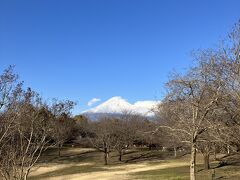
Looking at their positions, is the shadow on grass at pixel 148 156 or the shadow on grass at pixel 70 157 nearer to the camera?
the shadow on grass at pixel 148 156

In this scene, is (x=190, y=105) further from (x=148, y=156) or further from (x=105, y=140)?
(x=148, y=156)

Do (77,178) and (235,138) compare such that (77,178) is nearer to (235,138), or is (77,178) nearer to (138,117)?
(235,138)

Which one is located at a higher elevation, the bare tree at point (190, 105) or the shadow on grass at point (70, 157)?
the bare tree at point (190, 105)

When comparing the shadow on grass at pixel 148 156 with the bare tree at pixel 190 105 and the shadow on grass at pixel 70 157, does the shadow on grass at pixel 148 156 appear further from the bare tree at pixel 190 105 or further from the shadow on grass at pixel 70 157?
the bare tree at pixel 190 105

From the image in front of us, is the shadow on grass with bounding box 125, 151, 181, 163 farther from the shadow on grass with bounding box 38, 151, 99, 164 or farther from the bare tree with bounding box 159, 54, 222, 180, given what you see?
the bare tree with bounding box 159, 54, 222, 180

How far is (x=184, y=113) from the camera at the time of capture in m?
29.9

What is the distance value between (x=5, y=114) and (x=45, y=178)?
36.2 m

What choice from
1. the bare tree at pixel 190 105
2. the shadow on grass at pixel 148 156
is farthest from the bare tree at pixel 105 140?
the bare tree at pixel 190 105

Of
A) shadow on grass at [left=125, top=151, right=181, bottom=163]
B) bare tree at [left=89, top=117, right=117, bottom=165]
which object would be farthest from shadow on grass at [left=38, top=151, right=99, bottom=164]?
shadow on grass at [left=125, top=151, right=181, bottom=163]

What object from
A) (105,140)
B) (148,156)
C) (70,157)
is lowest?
(148,156)

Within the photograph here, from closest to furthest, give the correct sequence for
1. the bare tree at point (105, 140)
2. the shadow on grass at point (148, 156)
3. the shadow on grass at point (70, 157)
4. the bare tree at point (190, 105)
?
the bare tree at point (190, 105), the bare tree at point (105, 140), the shadow on grass at point (148, 156), the shadow on grass at point (70, 157)

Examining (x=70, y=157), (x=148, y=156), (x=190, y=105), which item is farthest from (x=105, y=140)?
(x=190, y=105)

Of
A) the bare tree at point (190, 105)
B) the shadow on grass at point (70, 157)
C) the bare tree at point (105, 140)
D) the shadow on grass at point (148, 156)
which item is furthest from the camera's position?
the shadow on grass at point (70, 157)

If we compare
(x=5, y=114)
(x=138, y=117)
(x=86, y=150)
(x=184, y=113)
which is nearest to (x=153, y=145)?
(x=138, y=117)
